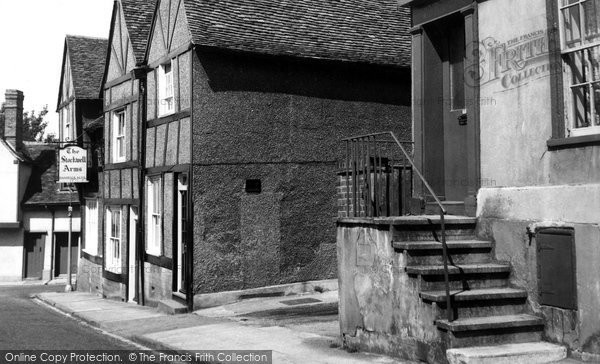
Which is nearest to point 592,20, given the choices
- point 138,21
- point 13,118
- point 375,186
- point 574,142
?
point 574,142

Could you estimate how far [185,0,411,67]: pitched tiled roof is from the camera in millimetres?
14133

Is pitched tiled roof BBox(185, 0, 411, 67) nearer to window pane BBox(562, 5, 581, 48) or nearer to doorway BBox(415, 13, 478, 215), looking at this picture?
doorway BBox(415, 13, 478, 215)

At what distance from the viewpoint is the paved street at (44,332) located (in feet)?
33.3

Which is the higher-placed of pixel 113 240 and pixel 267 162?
pixel 267 162

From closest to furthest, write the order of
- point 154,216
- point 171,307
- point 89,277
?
point 171,307 → point 154,216 → point 89,277

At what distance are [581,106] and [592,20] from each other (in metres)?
0.92

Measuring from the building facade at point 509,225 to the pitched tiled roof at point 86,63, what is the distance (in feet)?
60.9

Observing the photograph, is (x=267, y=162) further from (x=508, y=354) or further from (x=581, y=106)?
(x=508, y=354)

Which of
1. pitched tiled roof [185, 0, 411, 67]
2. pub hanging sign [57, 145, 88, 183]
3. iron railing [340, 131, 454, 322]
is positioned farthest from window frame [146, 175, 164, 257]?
iron railing [340, 131, 454, 322]

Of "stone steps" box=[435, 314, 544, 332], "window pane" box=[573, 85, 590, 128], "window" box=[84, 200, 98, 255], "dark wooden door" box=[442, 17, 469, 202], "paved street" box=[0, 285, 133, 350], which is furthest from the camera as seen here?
"window" box=[84, 200, 98, 255]

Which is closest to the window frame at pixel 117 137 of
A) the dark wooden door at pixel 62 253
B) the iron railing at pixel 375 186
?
the iron railing at pixel 375 186

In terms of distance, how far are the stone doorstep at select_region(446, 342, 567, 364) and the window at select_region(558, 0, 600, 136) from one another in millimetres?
2330

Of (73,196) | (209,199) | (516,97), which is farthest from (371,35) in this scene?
(73,196)

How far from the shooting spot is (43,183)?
31328mm
